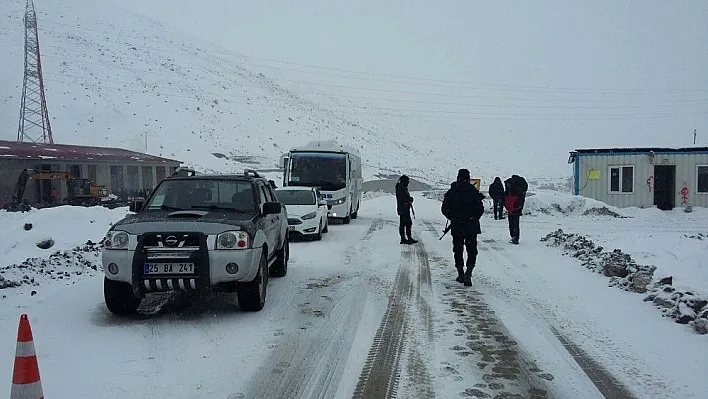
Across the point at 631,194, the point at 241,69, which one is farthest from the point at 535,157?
the point at 631,194

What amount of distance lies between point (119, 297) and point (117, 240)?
733 mm

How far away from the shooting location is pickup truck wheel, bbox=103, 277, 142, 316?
761cm

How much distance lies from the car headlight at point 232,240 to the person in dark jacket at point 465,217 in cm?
400

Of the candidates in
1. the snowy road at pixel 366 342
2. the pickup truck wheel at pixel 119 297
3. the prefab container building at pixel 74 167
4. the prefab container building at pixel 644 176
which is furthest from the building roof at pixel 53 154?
the pickup truck wheel at pixel 119 297

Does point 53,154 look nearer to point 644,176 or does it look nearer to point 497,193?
point 497,193

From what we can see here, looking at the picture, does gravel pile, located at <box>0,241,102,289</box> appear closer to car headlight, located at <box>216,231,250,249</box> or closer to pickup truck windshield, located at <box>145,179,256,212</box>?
pickup truck windshield, located at <box>145,179,256,212</box>

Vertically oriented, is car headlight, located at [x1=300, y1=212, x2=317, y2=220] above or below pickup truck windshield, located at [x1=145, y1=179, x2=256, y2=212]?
below

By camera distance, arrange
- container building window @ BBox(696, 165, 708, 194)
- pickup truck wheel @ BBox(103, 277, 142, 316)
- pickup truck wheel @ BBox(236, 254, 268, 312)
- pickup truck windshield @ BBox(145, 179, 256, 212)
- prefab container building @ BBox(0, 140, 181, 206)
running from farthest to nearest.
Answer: prefab container building @ BBox(0, 140, 181, 206), container building window @ BBox(696, 165, 708, 194), pickup truck windshield @ BBox(145, 179, 256, 212), pickup truck wheel @ BBox(236, 254, 268, 312), pickup truck wheel @ BBox(103, 277, 142, 316)

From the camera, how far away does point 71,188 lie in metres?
35.4

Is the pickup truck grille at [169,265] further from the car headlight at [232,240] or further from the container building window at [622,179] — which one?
the container building window at [622,179]

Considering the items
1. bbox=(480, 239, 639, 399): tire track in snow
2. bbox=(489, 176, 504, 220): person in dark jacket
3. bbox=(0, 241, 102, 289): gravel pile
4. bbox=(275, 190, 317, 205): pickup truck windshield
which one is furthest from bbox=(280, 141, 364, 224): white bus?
bbox=(480, 239, 639, 399): tire track in snow

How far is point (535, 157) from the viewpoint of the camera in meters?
113

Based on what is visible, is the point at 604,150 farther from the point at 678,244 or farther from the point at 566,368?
the point at 566,368

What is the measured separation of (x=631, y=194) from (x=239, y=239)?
1077 inches
